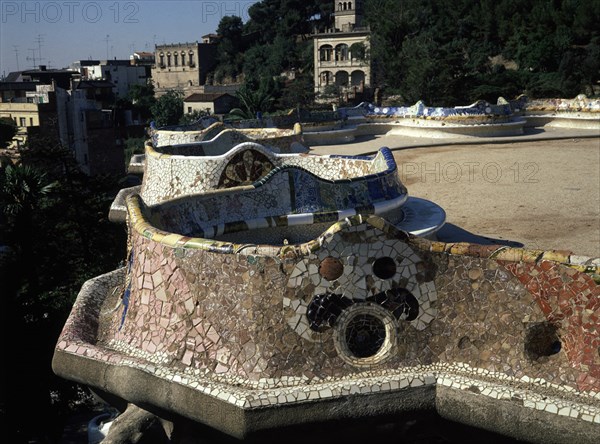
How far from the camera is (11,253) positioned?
45.9ft

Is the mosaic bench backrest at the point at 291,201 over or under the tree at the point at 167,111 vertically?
over

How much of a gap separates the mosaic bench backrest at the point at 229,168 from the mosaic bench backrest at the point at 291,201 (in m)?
0.52

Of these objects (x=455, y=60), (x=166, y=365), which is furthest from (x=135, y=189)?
(x=455, y=60)

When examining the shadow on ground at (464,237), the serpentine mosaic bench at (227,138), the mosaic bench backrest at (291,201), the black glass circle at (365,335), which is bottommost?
the shadow on ground at (464,237)

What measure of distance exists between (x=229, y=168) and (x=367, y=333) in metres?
4.66

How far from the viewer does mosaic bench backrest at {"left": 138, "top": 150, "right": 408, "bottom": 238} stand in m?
6.85

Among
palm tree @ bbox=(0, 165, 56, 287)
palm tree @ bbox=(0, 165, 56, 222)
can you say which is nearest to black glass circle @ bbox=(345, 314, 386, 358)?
palm tree @ bbox=(0, 165, 56, 287)

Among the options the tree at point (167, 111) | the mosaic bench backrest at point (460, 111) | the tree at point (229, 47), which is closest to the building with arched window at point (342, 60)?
the tree at point (167, 111)

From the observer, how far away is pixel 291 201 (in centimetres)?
743

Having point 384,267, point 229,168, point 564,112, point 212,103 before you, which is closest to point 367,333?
point 384,267

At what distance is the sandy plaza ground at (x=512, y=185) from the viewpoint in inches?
345

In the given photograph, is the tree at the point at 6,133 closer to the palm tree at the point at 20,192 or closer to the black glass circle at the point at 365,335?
the palm tree at the point at 20,192

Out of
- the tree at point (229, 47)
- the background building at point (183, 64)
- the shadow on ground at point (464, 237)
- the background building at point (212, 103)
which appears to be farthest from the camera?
the background building at point (183, 64)

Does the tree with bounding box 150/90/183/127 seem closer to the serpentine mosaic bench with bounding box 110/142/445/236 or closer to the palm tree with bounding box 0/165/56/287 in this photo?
the palm tree with bounding box 0/165/56/287
